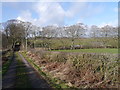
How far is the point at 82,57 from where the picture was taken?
11.0 m

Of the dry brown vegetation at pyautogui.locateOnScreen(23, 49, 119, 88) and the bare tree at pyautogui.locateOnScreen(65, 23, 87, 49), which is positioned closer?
the dry brown vegetation at pyautogui.locateOnScreen(23, 49, 119, 88)

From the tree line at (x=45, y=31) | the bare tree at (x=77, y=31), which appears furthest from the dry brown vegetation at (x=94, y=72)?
the bare tree at (x=77, y=31)

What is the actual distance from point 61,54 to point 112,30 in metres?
48.1

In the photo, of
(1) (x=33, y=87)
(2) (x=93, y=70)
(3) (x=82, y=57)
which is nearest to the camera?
(1) (x=33, y=87)

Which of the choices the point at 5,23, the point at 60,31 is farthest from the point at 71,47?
the point at 5,23

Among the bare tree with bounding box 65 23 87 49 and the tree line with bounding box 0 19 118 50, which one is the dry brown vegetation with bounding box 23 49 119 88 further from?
the bare tree with bounding box 65 23 87 49

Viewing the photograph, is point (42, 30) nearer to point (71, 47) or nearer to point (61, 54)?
point (71, 47)

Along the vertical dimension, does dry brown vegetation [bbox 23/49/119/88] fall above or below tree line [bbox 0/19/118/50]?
below

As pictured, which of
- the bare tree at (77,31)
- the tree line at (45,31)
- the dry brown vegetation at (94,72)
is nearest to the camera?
the dry brown vegetation at (94,72)

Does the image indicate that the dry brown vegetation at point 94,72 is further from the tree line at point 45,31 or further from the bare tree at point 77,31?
the bare tree at point 77,31

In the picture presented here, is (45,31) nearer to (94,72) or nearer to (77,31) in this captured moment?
(77,31)

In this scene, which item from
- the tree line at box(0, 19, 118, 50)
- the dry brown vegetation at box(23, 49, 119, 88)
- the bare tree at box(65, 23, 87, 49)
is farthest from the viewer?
the bare tree at box(65, 23, 87, 49)

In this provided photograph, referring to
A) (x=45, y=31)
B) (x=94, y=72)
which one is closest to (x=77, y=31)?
(x=45, y=31)

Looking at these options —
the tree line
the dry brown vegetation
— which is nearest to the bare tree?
the tree line
